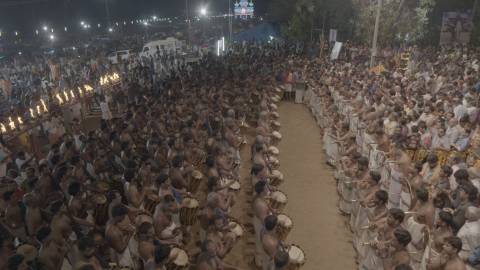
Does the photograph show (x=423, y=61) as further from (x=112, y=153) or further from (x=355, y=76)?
(x=112, y=153)

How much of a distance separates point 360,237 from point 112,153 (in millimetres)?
6139

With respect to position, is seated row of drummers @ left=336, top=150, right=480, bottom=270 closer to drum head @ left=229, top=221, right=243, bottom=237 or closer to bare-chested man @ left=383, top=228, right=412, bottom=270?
bare-chested man @ left=383, top=228, right=412, bottom=270

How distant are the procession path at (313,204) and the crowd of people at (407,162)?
31 centimetres

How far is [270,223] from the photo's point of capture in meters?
5.96

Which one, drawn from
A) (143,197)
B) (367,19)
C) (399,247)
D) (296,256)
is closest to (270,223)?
(296,256)

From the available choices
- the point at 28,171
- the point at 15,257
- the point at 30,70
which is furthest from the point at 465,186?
the point at 30,70

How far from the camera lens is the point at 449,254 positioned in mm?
5012

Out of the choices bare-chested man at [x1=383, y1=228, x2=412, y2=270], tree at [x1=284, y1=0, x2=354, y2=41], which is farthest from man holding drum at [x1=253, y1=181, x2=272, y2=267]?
tree at [x1=284, y1=0, x2=354, y2=41]

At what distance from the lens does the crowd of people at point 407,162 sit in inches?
226

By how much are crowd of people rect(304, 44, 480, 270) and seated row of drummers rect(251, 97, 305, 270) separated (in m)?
1.35

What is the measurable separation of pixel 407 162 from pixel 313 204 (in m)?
2.70

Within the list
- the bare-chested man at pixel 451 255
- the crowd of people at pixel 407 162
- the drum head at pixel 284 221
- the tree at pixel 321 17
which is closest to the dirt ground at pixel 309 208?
the crowd of people at pixel 407 162

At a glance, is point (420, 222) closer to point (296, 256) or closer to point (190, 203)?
point (296, 256)

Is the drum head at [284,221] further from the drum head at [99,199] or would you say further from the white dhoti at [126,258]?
the drum head at [99,199]
